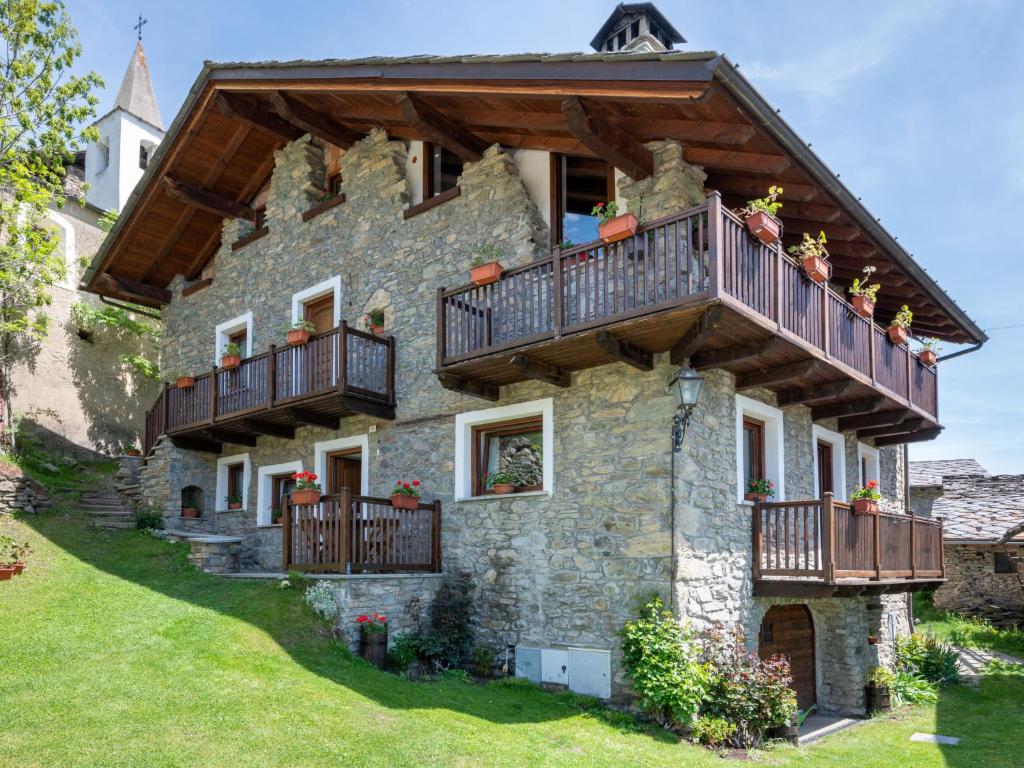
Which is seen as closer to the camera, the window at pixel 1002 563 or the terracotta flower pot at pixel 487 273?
the terracotta flower pot at pixel 487 273

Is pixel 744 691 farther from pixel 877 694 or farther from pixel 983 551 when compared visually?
pixel 983 551

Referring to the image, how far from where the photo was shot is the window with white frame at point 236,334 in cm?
1622

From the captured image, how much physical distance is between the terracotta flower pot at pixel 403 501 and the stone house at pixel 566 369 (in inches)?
9.0

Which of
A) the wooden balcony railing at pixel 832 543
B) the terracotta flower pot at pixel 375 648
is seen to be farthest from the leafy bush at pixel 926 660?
the terracotta flower pot at pixel 375 648

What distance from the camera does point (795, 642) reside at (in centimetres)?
1203

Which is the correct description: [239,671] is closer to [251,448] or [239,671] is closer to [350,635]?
[350,635]

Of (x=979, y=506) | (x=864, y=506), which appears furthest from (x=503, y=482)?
(x=979, y=506)

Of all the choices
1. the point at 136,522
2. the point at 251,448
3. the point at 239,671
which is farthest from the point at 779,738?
the point at 136,522

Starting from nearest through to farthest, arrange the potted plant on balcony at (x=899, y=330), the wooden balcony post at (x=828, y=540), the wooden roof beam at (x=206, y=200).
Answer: the wooden balcony post at (x=828, y=540), the potted plant on balcony at (x=899, y=330), the wooden roof beam at (x=206, y=200)

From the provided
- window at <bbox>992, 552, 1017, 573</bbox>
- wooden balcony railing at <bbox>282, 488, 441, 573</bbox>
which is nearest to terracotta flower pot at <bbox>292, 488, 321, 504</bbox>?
wooden balcony railing at <bbox>282, 488, 441, 573</bbox>

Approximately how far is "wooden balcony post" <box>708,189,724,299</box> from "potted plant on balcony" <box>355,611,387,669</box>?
565cm

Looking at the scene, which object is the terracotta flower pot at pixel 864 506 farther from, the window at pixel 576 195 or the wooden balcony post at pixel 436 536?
the wooden balcony post at pixel 436 536

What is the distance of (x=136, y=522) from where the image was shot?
15727 mm

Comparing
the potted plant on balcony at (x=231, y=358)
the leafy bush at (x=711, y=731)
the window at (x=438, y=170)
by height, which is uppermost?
the window at (x=438, y=170)
